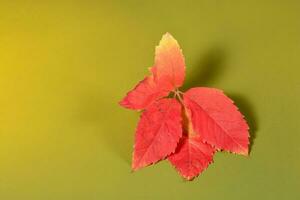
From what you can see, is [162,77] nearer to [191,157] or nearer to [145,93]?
[145,93]

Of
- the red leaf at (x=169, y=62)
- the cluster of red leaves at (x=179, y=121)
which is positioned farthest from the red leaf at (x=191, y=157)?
the red leaf at (x=169, y=62)

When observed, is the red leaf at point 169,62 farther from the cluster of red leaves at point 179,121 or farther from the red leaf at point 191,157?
the red leaf at point 191,157

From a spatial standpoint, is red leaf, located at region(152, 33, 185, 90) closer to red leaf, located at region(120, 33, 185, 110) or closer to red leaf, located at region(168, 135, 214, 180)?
red leaf, located at region(120, 33, 185, 110)

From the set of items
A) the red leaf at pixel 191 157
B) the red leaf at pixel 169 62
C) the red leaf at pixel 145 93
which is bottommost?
the red leaf at pixel 191 157

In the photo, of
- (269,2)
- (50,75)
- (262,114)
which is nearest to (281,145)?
(262,114)

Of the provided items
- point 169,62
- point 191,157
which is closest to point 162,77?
point 169,62
